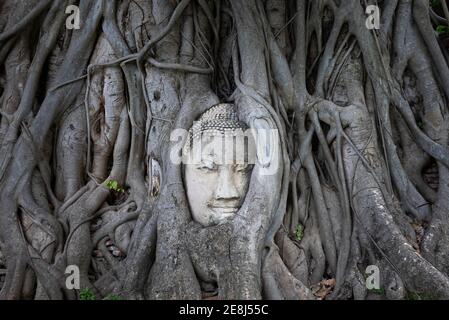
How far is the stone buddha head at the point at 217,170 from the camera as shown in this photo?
2.95 m

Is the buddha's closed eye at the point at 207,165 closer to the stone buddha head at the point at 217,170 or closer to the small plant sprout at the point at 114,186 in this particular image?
the stone buddha head at the point at 217,170

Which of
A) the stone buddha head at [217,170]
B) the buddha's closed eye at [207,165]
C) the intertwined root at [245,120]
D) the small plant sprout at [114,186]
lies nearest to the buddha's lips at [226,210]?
the stone buddha head at [217,170]

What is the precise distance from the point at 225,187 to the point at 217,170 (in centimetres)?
14

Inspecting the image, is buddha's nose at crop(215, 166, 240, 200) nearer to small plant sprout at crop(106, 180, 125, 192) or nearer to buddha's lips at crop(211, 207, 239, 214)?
buddha's lips at crop(211, 207, 239, 214)

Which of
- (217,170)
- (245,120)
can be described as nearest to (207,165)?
(217,170)

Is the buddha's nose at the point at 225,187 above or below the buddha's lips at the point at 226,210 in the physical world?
above

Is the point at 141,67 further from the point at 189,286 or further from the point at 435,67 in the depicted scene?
the point at 435,67

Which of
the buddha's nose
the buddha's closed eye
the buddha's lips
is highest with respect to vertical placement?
the buddha's closed eye

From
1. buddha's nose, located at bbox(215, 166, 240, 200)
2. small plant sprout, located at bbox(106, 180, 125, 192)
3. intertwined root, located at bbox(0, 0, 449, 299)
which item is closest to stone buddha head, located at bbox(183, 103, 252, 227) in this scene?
buddha's nose, located at bbox(215, 166, 240, 200)

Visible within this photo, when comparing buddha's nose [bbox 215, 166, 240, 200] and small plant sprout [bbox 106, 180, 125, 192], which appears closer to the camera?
buddha's nose [bbox 215, 166, 240, 200]

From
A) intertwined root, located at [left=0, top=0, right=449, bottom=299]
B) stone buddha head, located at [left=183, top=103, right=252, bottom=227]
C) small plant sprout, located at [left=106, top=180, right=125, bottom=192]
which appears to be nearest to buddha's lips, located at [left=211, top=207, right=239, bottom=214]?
stone buddha head, located at [left=183, top=103, right=252, bottom=227]

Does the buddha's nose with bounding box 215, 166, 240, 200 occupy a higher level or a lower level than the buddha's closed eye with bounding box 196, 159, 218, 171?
lower

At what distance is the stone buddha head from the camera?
2.95 metres

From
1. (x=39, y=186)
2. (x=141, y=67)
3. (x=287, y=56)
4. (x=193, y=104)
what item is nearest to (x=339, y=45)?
(x=287, y=56)
